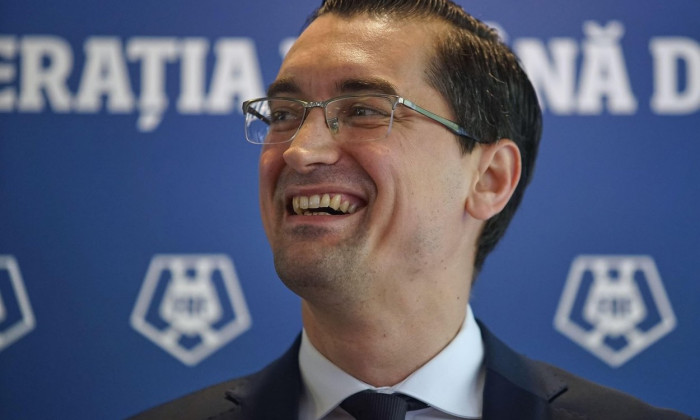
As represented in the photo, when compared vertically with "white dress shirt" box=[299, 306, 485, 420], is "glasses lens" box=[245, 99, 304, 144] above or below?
above

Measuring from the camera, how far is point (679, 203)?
88.2 inches

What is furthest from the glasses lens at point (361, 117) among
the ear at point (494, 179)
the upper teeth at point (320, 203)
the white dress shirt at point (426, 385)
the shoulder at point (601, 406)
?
the shoulder at point (601, 406)

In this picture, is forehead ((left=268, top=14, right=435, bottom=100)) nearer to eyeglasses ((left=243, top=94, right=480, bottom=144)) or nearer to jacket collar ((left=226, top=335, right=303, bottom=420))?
eyeglasses ((left=243, top=94, right=480, bottom=144))

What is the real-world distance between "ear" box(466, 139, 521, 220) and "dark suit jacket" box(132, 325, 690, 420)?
9.1 inches

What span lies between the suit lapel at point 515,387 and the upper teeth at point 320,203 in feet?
1.24

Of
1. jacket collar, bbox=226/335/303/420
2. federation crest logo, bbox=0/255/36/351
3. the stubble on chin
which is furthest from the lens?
federation crest logo, bbox=0/255/36/351

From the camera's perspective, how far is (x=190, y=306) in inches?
88.4

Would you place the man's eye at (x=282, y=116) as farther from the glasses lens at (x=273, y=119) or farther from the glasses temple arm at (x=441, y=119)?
the glasses temple arm at (x=441, y=119)

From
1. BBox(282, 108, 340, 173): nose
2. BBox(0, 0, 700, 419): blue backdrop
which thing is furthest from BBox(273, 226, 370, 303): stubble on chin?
BBox(0, 0, 700, 419): blue backdrop

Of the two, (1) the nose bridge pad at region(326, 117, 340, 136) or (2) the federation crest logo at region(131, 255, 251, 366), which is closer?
(1) the nose bridge pad at region(326, 117, 340, 136)

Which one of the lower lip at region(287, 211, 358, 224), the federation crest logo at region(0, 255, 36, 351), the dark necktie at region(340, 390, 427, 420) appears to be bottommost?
the federation crest logo at region(0, 255, 36, 351)

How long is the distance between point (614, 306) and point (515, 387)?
2.65 ft

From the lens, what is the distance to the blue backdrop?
7.30 feet

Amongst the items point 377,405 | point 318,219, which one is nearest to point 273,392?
point 377,405
